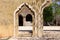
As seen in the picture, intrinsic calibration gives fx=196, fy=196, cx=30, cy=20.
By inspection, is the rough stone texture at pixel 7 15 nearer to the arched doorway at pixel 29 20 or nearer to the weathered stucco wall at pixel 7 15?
the weathered stucco wall at pixel 7 15

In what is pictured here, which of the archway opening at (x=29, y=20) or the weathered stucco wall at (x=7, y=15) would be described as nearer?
the weathered stucco wall at (x=7, y=15)

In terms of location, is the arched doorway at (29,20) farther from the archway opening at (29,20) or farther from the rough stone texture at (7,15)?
the rough stone texture at (7,15)

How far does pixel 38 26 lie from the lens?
38.1ft

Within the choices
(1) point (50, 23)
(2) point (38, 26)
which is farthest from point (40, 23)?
(1) point (50, 23)

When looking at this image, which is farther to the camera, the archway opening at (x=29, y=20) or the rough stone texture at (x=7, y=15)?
the archway opening at (x=29, y=20)

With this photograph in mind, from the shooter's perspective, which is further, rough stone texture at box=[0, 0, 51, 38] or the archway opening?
the archway opening

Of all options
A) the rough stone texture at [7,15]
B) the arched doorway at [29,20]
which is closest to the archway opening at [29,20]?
the arched doorway at [29,20]

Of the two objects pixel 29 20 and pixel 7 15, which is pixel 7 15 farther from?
pixel 29 20

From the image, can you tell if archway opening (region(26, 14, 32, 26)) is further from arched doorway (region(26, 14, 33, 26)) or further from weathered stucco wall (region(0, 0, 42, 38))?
weathered stucco wall (region(0, 0, 42, 38))

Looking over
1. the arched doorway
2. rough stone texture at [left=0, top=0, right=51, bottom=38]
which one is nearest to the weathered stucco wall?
rough stone texture at [left=0, top=0, right=51, bottom=38]

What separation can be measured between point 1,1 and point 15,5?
2.78 feet

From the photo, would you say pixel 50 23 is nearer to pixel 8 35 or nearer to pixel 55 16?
pixel 55 16

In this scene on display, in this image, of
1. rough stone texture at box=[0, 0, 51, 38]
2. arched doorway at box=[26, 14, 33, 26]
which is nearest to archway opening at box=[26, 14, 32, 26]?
arched doorway at box=[26, 14, 33, 26]

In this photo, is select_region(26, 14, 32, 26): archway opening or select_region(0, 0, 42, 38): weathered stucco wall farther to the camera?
select_region(26, 14, 32, 26): archway opening
